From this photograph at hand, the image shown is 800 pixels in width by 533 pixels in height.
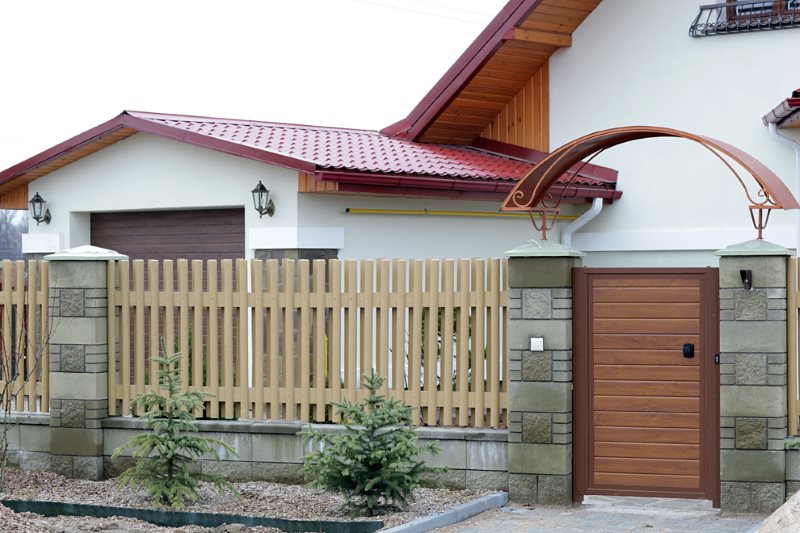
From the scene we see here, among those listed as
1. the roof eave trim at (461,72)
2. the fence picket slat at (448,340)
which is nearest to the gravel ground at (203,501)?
the fence picket slat at (448,340)

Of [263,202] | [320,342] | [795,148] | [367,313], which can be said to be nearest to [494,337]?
[367,313]

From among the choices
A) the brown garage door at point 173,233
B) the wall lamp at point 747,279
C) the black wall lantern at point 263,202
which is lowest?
the wall lamp at point 747,279

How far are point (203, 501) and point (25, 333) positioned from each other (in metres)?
2.54

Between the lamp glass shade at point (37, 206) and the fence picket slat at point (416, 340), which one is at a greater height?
the lamp glass shade at point (37, 206)

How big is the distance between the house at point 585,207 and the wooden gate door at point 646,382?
0.05 feet

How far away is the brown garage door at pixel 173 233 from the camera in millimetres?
13164

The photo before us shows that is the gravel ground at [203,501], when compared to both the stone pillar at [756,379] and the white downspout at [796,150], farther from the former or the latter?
the white downspout at [796,150]

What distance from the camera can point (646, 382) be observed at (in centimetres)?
914

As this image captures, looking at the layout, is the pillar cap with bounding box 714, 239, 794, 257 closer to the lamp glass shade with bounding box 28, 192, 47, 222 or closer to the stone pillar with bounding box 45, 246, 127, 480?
the stone pillar with bounding box 45, 246, 127, 480

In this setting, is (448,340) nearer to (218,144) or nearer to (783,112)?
(218,144)

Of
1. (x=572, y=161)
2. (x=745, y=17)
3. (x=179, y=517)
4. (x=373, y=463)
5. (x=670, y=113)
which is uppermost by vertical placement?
(x=745, y=17)

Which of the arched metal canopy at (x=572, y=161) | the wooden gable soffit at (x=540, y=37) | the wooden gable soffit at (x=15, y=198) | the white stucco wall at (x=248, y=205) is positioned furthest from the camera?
the wooden gable soffit at (x=540, y=37)

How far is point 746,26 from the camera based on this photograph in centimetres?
1473

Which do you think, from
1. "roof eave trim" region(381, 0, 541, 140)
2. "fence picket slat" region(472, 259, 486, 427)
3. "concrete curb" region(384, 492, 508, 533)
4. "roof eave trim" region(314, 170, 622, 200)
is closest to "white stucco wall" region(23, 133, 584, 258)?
"roof eave trim" region(314, 170, 622, 200)
